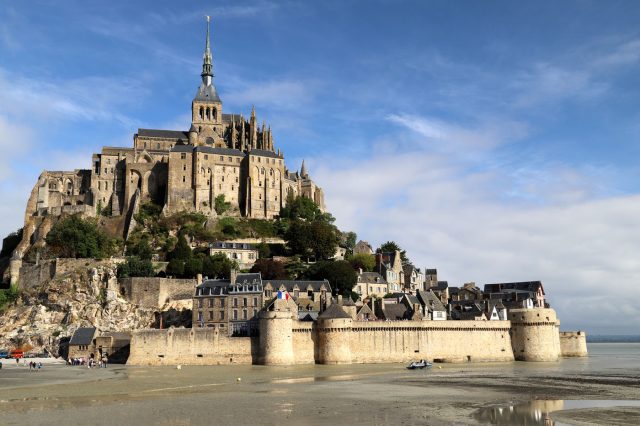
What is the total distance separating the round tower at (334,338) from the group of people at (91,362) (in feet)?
55.2

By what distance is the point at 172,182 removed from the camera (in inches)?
3253

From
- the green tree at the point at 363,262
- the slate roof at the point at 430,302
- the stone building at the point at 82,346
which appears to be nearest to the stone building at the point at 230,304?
the stone building at the point at 82,346

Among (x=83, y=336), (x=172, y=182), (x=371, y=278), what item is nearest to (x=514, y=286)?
(x=371, y=278)

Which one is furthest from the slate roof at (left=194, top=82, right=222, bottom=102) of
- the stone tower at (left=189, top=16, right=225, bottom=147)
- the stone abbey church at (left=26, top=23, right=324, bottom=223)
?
the stone abbey church at (left=26, top=23, right=324, bottom=223)

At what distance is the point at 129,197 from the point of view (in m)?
82.5

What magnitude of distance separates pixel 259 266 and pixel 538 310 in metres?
27.5

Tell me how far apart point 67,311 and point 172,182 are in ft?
91.0

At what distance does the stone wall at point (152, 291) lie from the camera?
196ft

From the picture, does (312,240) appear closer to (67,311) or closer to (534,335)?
(534,335)

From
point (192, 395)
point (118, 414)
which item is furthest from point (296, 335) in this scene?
point (118, 414)

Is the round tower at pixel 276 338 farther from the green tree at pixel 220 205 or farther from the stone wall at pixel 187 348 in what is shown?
the green tree at pixel 220 205

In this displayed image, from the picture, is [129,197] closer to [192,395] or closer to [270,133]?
[270,133]

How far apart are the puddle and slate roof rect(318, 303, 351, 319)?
77.6 feet

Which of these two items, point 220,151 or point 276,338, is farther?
point 220,151
